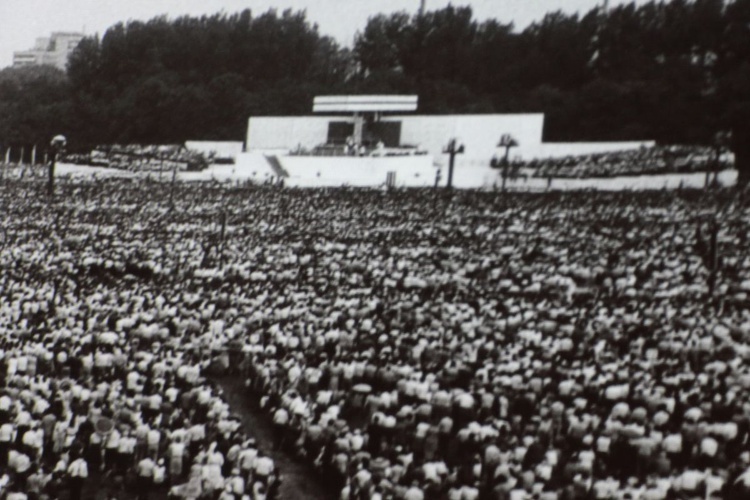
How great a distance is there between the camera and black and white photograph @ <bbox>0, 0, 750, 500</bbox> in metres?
6.64

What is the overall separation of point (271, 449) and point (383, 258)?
18.3 ft

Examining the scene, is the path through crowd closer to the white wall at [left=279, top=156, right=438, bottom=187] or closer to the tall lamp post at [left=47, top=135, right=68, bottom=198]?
the tall lamp post at [left=47, top=135, right=68, bottom=198]

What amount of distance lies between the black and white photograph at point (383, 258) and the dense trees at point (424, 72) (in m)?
0.05

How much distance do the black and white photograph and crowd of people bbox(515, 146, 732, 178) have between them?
6 cm

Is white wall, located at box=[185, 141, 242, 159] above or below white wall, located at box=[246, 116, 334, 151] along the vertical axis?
below

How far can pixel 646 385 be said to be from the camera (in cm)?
714

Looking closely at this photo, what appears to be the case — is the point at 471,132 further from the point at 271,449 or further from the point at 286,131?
Answer: the point at 271,449

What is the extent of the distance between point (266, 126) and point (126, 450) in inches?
368

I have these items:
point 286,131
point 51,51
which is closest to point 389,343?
point 51,51

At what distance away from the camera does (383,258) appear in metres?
12.9

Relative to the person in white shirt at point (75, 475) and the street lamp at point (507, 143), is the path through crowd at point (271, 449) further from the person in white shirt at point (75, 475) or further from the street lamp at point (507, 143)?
the street lamp at point (507, 143)

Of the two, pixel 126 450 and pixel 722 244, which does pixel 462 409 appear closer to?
pixel 126 450

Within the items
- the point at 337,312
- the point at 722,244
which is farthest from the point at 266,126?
the point at 722,244

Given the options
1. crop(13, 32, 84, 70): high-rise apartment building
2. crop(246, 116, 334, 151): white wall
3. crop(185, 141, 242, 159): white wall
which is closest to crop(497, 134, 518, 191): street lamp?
crop(246, 116, 334, 151): white wall
